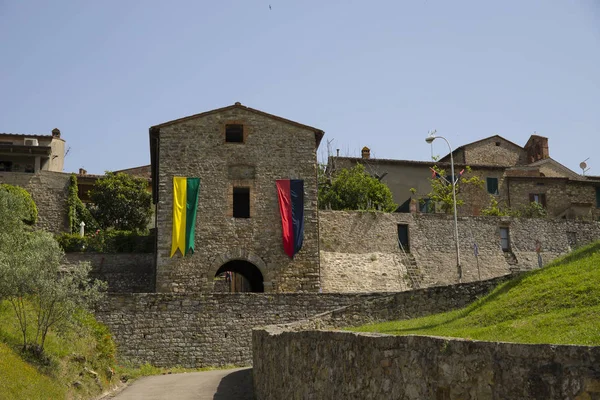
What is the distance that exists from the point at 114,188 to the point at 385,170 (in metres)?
19.4

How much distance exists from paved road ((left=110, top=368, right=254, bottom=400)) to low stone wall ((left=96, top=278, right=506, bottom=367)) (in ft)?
6.09

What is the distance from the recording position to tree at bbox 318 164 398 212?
45.9m

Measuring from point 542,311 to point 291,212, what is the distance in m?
20.1

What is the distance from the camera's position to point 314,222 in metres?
32.1

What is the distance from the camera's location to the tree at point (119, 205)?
4662 cm

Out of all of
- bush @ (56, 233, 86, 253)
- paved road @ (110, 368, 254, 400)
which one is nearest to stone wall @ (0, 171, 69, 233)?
bush @ (56, 233, 86, 253)

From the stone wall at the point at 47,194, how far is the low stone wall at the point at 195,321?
73.8 feet

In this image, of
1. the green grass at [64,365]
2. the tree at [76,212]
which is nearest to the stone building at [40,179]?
the tree at [76,212]

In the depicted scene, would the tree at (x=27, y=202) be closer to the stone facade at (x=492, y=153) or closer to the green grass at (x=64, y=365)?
the green grass at (x=64, y=365)

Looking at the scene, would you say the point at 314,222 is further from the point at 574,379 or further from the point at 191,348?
the point at 574,379

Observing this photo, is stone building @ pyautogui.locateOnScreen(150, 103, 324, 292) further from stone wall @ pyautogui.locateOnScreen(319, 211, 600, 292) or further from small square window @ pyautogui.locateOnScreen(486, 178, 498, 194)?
small square window @ pyautogui.locateOnScreen(486, 178, 498, 194)

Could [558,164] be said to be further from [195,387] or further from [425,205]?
[195,387]

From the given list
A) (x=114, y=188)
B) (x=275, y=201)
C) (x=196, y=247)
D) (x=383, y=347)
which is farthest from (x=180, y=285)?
(x=383, y=347)

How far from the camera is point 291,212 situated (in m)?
32.1
